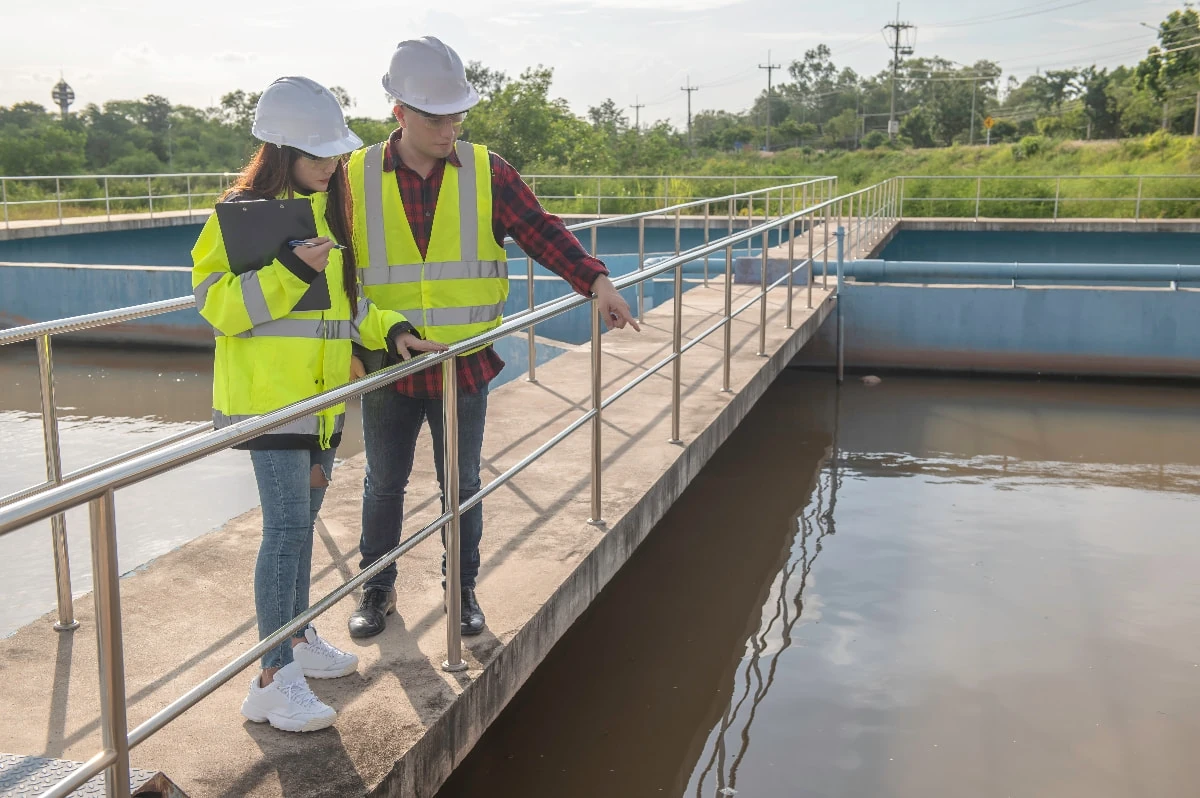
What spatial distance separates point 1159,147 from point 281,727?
128ft

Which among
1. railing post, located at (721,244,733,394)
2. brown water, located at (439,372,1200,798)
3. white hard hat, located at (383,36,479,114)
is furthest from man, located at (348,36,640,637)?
railing post, located at (721,244,733,394)

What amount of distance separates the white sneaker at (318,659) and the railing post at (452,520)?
273mm

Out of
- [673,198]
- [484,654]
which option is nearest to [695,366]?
[484,654]

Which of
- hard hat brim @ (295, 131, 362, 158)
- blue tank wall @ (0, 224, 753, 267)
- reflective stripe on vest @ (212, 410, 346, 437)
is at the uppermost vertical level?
hard hat brim @ (295, 131, 362, 158)

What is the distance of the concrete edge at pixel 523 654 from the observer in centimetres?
261

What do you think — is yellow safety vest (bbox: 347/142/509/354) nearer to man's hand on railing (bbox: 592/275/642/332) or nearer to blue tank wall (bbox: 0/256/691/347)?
man's hand on railing (bbox: 592/275/642/332)

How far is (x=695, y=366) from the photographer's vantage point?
7387 millimetres

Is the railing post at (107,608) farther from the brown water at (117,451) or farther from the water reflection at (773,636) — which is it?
the brown water at (117,451)

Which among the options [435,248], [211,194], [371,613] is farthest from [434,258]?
[211,194]

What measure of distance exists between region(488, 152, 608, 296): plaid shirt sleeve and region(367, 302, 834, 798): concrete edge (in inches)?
41.1

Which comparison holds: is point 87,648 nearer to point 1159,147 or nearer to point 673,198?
point 673,198

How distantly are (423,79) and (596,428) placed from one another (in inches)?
66.2

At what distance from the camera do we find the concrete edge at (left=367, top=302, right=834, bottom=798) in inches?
103

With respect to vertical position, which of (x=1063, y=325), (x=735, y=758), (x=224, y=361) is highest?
(x=224, y=361)
